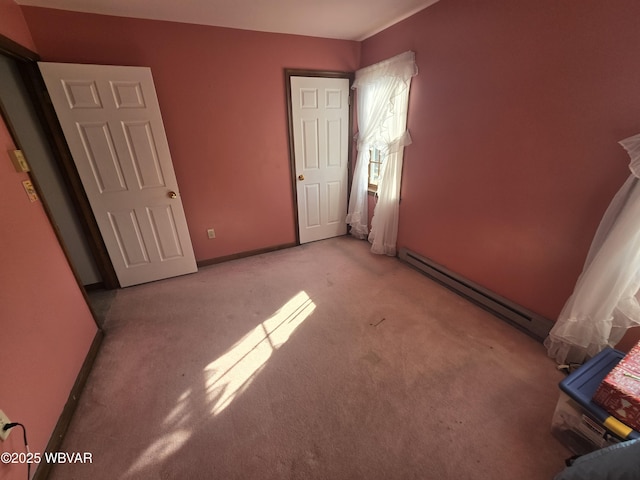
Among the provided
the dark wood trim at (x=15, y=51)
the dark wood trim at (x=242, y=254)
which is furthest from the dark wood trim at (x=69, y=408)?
the dark wood trim at (x=15, y=51)

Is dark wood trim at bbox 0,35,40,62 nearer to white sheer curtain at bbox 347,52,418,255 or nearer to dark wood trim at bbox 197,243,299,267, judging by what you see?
dark wood trim at bbox 197,243,299,267

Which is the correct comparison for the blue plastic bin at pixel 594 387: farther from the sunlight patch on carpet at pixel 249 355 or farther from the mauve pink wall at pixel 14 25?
the mauve pink wall at pixel 14 25

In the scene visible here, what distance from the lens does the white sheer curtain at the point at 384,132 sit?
254cm

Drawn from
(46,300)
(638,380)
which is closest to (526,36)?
(638,380)

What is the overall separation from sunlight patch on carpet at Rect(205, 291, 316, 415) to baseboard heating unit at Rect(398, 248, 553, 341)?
4.08 feet

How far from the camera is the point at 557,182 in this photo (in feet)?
5.34

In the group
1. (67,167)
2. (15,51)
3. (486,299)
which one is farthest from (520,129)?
(67,167)

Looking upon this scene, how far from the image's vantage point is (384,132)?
2.88 m

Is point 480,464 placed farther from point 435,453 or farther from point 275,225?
point 275,225

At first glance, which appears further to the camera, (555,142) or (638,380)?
(555,142)

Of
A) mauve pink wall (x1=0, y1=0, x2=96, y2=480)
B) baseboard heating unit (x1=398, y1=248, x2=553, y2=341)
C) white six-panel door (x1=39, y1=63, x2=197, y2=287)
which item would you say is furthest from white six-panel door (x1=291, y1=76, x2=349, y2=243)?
mauve pink wall (x1=0, y1=0, x2=96, y2=480)

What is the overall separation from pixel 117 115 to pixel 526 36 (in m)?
3.06

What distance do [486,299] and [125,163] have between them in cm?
337

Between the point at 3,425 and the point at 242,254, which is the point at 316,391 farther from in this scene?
the point at 242,254
